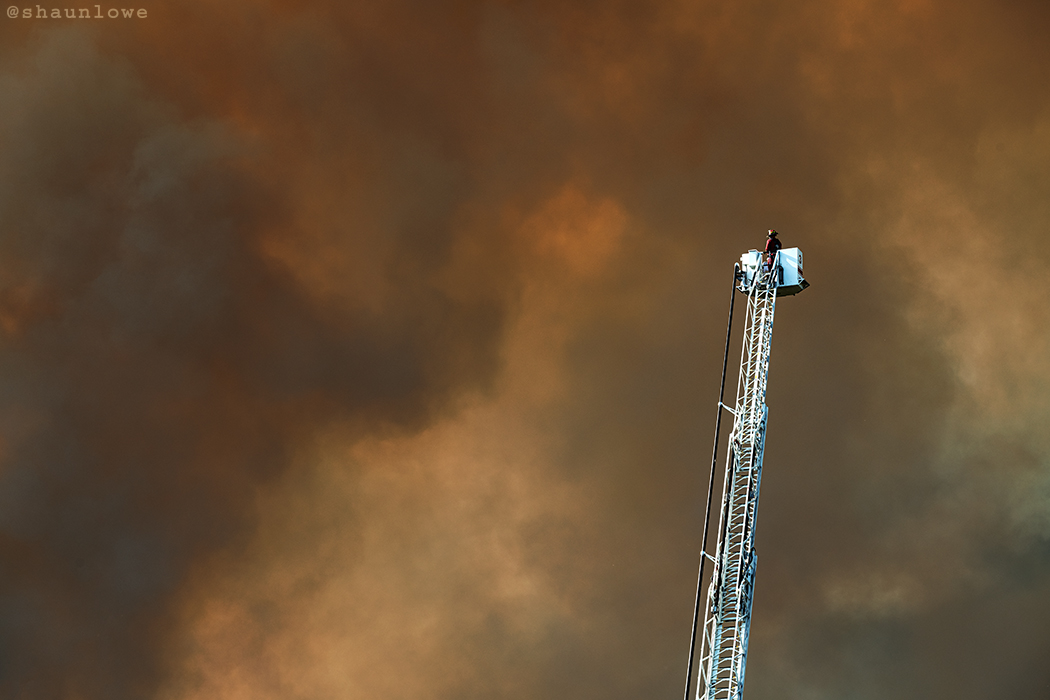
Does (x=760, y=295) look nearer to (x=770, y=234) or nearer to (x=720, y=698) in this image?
(x=770, y=234)

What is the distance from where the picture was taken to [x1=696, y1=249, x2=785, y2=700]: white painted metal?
A: 25.7 metres

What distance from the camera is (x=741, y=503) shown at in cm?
2731

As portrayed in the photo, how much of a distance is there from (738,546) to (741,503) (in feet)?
4.34

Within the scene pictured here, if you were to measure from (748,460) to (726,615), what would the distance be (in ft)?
13.5

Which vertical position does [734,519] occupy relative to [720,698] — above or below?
above

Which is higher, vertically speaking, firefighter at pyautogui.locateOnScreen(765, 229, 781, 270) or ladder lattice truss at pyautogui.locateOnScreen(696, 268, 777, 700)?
firefighter at pyautogui.locateOnScreen(765, 229, 781, 270)

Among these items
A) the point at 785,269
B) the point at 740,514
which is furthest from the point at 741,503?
the point at 785,269

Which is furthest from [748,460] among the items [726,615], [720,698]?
[720,698]

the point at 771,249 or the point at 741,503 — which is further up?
the point at 771,249

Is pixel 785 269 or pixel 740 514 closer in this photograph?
pixel 740 514

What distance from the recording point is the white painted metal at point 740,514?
25719mm

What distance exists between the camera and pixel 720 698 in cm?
2634

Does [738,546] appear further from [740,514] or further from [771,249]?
[771,249]

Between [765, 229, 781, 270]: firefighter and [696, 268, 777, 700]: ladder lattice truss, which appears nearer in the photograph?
[696, 268, 777, 700]: ladder lattice truss
